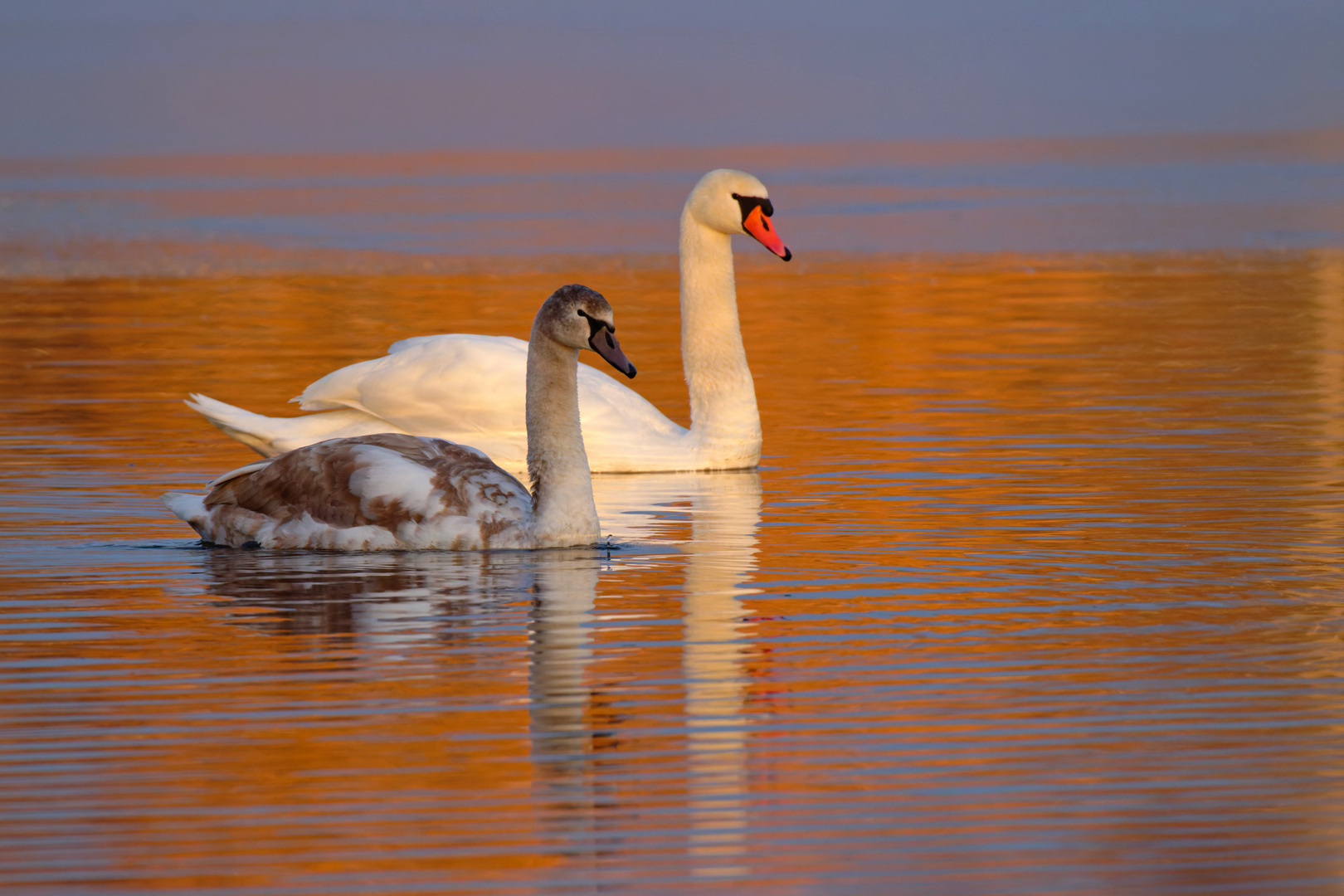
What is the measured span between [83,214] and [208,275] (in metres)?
7.30

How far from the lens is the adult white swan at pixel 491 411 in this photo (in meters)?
11.3

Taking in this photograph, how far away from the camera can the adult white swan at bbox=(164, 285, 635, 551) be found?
8.86 metres

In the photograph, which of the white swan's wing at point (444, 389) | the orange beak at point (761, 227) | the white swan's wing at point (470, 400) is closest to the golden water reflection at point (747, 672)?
the white swan's wing at point (470, 400)

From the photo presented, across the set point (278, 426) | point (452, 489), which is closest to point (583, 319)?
point (452, 489)

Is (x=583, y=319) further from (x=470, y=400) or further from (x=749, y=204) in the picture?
(x=749, y=204)

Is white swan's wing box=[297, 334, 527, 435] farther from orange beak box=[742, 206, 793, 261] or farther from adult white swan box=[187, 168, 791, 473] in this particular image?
orange beak box=[742, 206, 793, 261]

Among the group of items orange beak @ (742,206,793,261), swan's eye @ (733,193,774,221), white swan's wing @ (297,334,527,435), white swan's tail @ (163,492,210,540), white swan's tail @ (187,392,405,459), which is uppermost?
swan's eye @ (733,193,774,221)

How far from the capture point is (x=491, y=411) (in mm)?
11375

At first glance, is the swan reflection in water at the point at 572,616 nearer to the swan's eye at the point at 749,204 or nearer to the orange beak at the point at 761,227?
the orange beak at the point at 761,227

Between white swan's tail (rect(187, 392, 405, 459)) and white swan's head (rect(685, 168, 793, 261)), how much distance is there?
7.23 ft

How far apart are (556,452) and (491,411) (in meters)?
2.53

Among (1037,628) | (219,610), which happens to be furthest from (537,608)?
(1037,628)

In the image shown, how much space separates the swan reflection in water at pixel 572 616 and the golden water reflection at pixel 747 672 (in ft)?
0.07

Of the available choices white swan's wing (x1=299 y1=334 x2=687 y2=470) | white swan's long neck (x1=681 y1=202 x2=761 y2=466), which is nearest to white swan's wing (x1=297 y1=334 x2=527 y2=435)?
white swan's wing (x1=299 y1=334 x2=687 y2=470)
